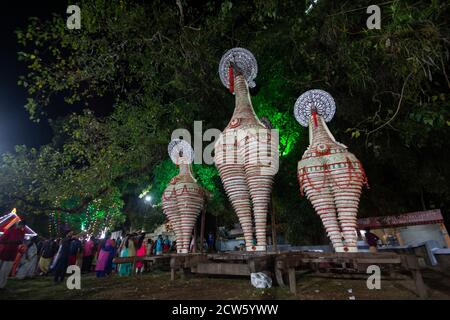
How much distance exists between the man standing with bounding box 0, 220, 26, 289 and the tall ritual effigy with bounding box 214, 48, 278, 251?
6407 millimetres

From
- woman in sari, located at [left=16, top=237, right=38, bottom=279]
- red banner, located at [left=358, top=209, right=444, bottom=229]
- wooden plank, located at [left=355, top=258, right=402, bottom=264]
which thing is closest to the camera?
wooden plank, located at [left=355, top=258, right=402, bottom=264]

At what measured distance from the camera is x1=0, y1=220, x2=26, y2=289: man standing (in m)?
7.52

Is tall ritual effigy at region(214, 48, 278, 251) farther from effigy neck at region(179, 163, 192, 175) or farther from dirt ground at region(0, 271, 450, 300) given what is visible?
effigy neck at region(179, 163, 192, 175)

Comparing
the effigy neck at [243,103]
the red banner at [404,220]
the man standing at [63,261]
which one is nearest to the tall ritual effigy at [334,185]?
the effigy neck at [243,103]

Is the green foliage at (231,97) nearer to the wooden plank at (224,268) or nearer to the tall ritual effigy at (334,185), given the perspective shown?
the tall ritual effigy at (334,185)

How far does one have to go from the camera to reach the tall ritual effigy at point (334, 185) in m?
4.98

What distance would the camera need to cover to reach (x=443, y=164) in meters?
8.47

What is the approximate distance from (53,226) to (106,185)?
2596 cm

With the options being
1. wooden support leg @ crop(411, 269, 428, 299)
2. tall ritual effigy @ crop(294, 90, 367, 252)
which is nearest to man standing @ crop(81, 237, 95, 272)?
tall ritual effigy @ crop(294, 90, 367, 252)

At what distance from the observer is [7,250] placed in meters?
7.70

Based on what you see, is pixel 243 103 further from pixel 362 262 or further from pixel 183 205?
pixel 362 262

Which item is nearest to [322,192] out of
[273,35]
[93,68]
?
[273,35]

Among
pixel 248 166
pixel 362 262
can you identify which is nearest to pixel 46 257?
pixel 248 166

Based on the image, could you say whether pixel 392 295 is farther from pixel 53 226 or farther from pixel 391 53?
pixel 53 226
